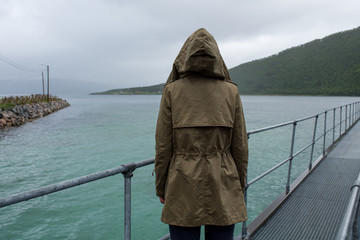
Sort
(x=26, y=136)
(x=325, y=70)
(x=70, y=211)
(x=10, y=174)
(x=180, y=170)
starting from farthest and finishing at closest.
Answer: (x=325, y=70)
(x=26, y=136)
(x=10, y=174)
(x=70, y=211)
(x=180, y=170)

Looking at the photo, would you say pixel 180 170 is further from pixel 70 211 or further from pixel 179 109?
pixel 70 211

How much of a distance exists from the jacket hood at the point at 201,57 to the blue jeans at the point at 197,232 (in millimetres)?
945

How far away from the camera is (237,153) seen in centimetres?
183

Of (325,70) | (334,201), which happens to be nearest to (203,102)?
(334,201)

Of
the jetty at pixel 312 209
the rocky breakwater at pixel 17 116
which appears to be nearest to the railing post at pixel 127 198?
the jetty at pixel 312 209

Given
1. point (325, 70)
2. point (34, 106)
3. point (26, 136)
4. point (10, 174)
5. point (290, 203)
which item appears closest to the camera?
point (290, 203)

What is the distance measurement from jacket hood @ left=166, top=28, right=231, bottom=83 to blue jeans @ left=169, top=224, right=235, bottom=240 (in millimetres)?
945

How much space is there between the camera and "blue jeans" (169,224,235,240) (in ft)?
5.71

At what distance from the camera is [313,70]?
4808 inches

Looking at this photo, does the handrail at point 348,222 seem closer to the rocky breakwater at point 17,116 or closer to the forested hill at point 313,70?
the rocky breakwater at point 17,116

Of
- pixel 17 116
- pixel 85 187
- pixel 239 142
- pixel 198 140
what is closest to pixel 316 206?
pixel 239 142

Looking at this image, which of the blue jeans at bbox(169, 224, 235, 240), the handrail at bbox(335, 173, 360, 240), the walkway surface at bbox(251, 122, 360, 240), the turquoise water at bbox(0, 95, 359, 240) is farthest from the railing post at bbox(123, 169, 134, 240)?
the turquoise water at bbox(0, 95, 359, 240)

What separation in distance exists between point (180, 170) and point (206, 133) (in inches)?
10.4

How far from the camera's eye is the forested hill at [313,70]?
11731 cm
